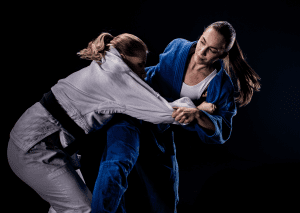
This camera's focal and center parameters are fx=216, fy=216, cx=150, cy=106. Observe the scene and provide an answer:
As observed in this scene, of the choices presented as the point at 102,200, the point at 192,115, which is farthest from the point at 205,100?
the point at 102,200

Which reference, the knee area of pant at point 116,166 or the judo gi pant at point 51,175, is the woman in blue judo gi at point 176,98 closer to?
the knee area of pant at point 116,166

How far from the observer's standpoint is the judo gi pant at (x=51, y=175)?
Result: 2.77 ft

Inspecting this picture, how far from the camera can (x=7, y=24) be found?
1.17 metres

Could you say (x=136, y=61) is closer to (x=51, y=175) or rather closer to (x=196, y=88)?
(x=196, y=88)

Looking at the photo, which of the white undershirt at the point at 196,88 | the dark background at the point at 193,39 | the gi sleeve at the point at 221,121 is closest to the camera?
the gi sleeve at the point at 221,121

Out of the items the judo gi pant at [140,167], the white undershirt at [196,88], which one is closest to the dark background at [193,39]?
the judo gi pant at [140,167]

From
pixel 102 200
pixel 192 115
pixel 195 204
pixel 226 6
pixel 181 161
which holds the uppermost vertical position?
pixel 226 6

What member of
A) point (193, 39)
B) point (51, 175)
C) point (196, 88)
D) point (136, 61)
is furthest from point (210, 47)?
point (193, 39)

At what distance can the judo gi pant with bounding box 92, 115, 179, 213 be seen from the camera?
35.4 inches

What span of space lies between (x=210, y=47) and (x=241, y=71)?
27cm

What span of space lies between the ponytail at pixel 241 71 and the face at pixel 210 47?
0.12 metres

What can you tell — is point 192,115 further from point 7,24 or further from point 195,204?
point 7,24

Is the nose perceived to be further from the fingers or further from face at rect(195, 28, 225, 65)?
the fingers

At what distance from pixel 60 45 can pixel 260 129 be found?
2.04 m
